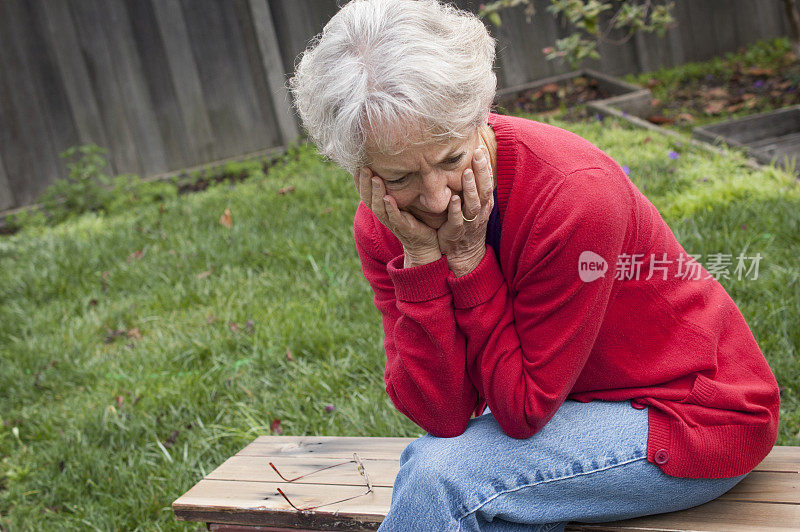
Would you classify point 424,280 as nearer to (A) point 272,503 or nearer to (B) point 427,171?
(B) point 427,171

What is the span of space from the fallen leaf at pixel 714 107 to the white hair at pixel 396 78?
4.87 metres

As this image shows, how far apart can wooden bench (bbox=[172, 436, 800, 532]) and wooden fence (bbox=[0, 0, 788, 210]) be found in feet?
15.9

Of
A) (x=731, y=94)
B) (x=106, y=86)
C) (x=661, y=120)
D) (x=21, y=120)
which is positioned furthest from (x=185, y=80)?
(x=731, y=94)

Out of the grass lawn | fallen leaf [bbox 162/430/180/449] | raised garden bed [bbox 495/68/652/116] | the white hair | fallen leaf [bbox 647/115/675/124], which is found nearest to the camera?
the white hair

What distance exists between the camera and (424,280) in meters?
1.74

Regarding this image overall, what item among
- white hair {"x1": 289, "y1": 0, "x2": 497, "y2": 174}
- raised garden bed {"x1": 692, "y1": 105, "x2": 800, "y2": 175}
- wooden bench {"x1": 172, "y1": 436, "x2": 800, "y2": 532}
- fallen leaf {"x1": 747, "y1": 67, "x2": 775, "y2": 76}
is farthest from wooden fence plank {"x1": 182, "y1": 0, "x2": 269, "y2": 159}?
white hair {"x1": 289, "y1": 0, "x2": 497, "y2": 174}

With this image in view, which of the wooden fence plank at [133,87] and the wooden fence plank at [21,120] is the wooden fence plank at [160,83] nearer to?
the wooden fence plank at [133,87]

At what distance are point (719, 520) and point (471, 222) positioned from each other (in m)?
0.89

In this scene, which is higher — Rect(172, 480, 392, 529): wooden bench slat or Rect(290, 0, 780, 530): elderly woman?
Rect(290, 0, 780, 530): elderly woman

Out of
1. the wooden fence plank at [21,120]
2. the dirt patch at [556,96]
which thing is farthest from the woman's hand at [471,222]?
the wooden fence plank at [21,120]

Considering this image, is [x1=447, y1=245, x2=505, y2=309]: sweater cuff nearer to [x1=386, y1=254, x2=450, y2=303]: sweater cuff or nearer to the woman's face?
[x1=386, y1=254, x2=450, y2=303]: sweater cuff

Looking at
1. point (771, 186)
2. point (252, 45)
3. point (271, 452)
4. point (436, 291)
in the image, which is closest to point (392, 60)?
point (436, 291)

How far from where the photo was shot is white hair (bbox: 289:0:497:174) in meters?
1.50

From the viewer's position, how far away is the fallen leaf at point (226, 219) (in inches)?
201
